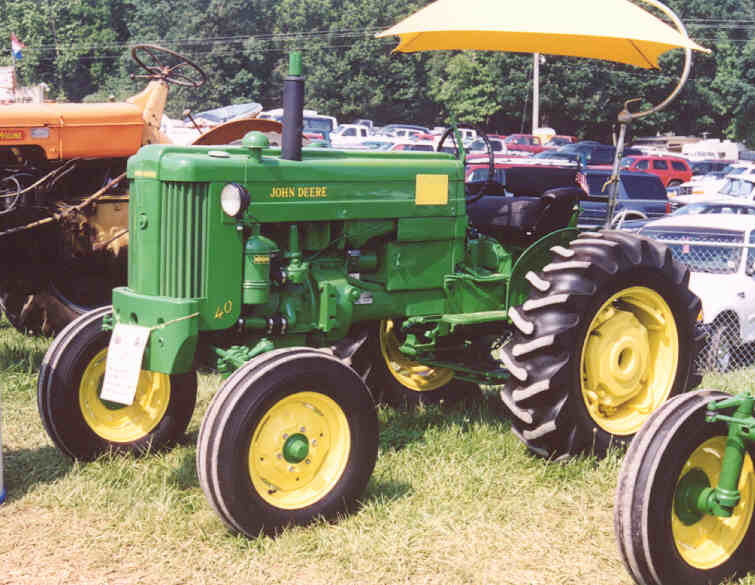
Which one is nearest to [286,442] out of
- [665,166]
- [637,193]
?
[637,193]

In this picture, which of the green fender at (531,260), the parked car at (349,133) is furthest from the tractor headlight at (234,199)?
the parked car at (349,133)

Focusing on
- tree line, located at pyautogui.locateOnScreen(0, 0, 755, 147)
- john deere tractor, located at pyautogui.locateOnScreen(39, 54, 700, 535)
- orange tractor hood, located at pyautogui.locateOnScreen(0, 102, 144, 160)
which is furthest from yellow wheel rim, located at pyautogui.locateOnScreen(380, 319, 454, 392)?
tree line, located at pyautogui.locateOnScreen(0, 0, 755, 147)

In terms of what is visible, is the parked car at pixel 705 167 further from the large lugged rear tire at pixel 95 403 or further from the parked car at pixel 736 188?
the large lugged rear tire at pixel 95 403

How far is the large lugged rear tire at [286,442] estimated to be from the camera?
12.2 feet

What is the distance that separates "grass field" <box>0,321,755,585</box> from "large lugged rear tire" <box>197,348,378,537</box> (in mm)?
141

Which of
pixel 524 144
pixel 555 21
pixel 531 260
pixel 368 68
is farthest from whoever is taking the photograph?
pixel 368 68

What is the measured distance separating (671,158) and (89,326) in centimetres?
2989

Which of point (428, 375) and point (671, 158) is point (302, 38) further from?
point (428, 375)

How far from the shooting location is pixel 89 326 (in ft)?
15.5

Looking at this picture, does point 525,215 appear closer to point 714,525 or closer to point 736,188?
point 714,525

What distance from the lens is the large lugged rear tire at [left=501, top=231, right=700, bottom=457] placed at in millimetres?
4617

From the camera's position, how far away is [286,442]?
397 cm

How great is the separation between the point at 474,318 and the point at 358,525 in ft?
5.26

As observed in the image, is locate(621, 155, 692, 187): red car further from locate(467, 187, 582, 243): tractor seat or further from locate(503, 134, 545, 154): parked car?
locate(467, 187, 582, 243): tractor seat
